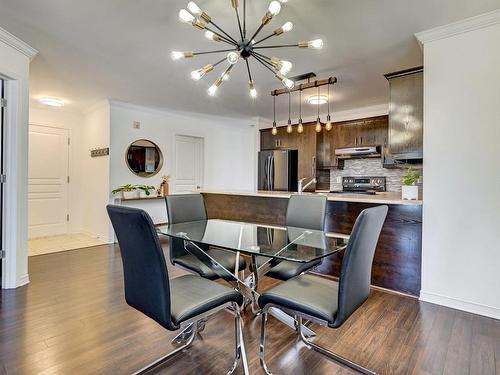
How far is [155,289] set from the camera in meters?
1.34

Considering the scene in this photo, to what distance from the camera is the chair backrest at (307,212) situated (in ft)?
8.63

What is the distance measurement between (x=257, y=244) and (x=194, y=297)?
2.08 feet

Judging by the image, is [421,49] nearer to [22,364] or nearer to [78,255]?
[22,364]

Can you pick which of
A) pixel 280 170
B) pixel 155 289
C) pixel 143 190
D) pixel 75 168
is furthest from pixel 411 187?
pixel 75 168

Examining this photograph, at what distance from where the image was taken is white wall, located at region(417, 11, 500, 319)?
2.33 m

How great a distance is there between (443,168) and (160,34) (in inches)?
112

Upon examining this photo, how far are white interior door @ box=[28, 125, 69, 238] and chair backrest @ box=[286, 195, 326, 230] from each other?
4989 mm

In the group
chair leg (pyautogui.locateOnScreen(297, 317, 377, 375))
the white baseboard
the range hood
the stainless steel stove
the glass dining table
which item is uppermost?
the range hood

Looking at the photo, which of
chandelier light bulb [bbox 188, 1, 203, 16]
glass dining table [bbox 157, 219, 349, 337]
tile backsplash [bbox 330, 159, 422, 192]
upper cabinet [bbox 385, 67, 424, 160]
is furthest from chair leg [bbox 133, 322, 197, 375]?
tile backsplash [bbox 330, 159, 422, 192]

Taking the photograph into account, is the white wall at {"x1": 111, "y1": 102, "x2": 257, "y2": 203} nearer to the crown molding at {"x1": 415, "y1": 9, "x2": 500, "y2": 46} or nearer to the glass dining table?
the glass dining table

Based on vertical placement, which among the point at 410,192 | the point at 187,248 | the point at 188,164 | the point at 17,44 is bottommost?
the point at 187,248

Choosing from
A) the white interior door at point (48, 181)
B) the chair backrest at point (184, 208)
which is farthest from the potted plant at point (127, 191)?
the chair backrest at point (184, 208)

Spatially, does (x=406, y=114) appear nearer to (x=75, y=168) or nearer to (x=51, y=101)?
(x=51, y=101)

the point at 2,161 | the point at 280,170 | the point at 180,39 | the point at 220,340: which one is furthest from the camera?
the point at 280,170
